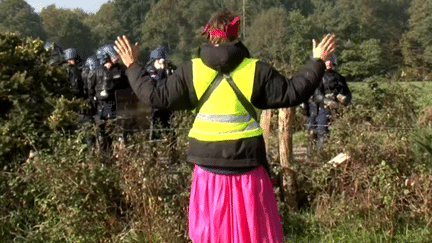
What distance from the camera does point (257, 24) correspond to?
238ft

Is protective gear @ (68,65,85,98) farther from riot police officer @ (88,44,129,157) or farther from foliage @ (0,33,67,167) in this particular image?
foliage @ (0,33,67,167)

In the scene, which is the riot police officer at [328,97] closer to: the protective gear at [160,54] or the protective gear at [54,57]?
the protective gear at [160,54]

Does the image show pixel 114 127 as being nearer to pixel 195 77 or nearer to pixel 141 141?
pixel 141 141

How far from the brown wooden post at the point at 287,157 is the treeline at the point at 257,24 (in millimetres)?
41743

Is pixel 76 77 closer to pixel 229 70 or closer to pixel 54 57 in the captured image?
pixel 54 57

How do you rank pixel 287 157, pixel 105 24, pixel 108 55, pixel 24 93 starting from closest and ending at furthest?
1. pixel 287 157
2. pixel 24 93
3. pixel 108 55
4. pixel 105 24

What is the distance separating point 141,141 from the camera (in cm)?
615

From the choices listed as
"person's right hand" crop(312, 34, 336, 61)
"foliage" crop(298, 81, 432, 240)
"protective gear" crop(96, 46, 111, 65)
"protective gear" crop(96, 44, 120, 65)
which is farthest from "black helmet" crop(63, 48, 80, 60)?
"person's right hand" crop(312, 34, 336, 61)

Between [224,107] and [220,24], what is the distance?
0.44 meters

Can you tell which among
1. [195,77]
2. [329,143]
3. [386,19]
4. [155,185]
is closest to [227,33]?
[195,77]

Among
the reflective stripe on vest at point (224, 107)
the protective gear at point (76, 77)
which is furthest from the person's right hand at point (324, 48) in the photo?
the protective gear at point (76, 77)

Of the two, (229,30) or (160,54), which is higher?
(229,30)

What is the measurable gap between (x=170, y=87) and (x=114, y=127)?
10.1 feet

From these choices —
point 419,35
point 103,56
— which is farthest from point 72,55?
point 419,35
